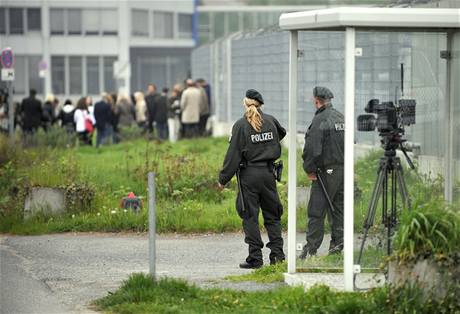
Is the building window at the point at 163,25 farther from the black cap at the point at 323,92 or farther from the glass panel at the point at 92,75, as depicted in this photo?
the black cap at the point at 323,92

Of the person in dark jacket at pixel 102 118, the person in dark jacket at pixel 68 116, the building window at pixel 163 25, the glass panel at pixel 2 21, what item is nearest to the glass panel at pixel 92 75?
the building window at pixel 163 25

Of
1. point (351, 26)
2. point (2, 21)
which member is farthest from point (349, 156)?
point (2, 21)

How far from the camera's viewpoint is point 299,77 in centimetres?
1235

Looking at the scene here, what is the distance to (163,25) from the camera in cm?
8669

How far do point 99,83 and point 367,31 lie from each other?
7185cm

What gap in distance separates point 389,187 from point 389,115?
0.64m

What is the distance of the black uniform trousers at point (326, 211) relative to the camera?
12125mm

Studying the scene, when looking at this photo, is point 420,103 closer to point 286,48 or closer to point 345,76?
point 345,76

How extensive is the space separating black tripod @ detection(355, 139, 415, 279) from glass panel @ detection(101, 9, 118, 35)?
71.8 m

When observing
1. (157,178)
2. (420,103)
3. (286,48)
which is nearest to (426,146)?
(420,103)

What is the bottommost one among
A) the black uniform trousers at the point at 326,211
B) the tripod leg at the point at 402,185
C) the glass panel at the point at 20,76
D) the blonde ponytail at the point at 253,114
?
the black uniform trousers at the point at 326,211

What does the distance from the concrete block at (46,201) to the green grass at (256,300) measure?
7.62 meters

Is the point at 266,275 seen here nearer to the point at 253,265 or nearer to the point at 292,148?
the point at 253,265

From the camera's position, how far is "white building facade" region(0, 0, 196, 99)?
3219 inches
